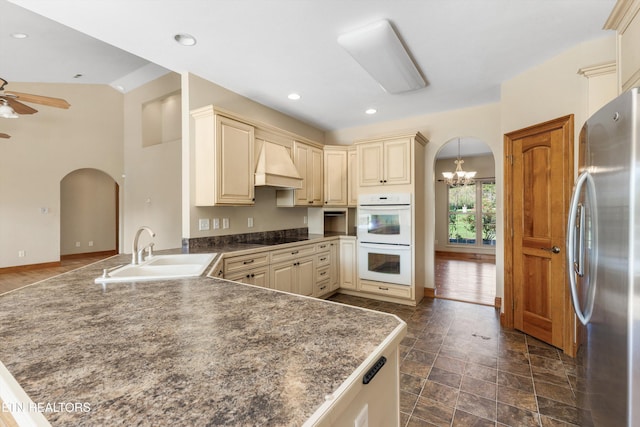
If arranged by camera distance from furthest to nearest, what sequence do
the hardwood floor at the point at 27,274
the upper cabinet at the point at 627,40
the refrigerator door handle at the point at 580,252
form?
1. the hardwood floor at the point at 27,274
2. the upper cabinet at the point at 627,40
3. the refrigerator door handle at the point at 580,252

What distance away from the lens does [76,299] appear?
126 cm

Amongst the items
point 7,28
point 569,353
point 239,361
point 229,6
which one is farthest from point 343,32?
point 7,28

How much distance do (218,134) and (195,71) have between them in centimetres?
73

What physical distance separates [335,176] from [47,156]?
6057mm


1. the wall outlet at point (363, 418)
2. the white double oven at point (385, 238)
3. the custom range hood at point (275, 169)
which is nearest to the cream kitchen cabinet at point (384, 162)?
the white double oven at point (385, 238)

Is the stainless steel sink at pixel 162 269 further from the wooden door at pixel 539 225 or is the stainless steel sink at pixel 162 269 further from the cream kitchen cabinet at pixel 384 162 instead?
the wooden door at pixel 539 225

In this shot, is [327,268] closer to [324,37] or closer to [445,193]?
[324,37]

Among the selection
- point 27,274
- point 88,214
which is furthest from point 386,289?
point 88,214

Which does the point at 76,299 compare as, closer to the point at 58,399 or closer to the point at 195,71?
the point at 58,399

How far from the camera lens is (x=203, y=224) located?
3047mm

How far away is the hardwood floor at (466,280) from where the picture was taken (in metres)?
4.12

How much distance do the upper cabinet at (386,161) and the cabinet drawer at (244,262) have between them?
6.09 feet

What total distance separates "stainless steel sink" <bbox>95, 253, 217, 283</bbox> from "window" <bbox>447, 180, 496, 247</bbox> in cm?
738

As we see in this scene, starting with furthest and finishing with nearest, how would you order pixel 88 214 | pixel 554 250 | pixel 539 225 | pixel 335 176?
pixel 88 214 < pixel 335 176 < pixel 539 225 < pixel 554 250
